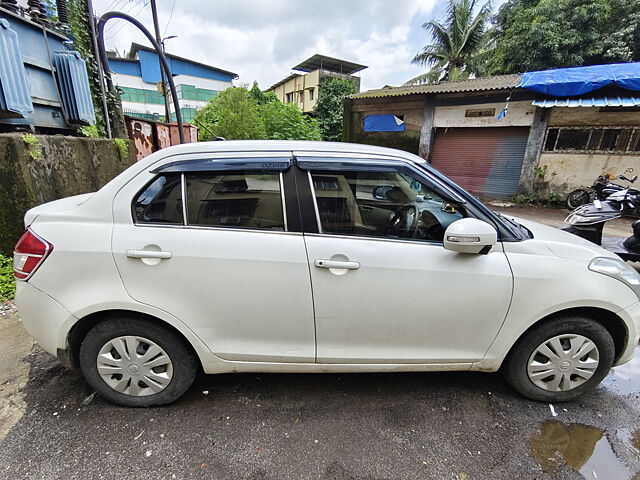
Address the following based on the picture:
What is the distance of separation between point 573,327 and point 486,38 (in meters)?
19.9

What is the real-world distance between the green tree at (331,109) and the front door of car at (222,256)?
1904 centimetres

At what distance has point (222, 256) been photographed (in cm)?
173

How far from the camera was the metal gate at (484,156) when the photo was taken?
401 inches

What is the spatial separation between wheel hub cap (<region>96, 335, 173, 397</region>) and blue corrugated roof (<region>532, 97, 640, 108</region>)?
423 inches

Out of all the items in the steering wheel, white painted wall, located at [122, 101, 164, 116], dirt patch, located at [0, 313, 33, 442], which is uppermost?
white painted wall, located at [122, 101, 164, 116]

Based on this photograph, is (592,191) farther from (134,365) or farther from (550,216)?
(134,365)

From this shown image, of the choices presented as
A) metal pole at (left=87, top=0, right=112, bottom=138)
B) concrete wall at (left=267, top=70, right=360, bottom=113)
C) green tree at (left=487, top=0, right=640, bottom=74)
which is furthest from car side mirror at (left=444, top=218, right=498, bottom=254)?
concrete wall at (left=267, top=70, right=360, bottom=113)

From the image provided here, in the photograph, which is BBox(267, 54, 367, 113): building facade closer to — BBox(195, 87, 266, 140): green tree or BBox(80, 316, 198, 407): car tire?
BBox(195, 87, 266, 140): green tree

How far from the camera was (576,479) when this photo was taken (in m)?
1.60

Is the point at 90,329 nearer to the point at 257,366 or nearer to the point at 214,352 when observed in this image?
the point at 214,352

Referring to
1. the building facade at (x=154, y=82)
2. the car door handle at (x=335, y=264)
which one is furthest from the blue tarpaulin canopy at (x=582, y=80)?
the building facade at (x=154, y=82)

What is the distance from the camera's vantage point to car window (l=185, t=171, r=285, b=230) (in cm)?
183

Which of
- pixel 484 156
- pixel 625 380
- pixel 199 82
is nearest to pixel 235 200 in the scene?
pixel 625 380

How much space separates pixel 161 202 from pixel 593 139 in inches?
450
